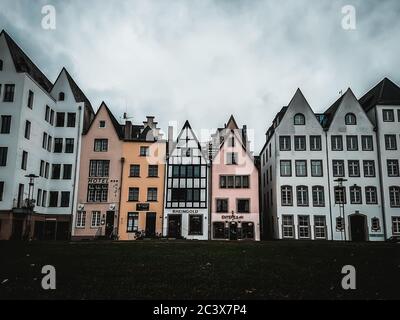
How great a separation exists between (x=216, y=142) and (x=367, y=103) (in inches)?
837

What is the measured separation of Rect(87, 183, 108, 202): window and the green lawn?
29.0m

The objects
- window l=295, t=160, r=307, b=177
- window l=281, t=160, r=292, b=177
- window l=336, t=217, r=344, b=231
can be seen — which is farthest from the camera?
window l=281, t=160, r=292, b=177

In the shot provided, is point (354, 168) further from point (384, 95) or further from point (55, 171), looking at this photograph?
point (55, 171)

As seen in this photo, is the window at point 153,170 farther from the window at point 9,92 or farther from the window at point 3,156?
the window at point 9,92

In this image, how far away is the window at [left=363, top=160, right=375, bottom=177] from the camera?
4366cm

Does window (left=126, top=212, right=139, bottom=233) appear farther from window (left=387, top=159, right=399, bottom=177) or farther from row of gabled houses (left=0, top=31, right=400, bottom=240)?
window (left=387, top=159, right=399, bottom=177)

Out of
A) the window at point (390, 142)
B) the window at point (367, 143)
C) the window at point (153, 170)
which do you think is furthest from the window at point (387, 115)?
the window at point (153, 170)

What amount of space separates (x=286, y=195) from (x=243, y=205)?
18.0 ft

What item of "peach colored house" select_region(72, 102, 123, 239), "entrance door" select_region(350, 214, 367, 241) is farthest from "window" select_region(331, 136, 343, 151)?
"peach colored house" select_region(72, 102, 123, 239)

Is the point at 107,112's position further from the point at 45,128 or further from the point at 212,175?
the point at 212,175

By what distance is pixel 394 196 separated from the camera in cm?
4272

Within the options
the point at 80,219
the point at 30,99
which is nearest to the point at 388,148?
the point at 80,219
